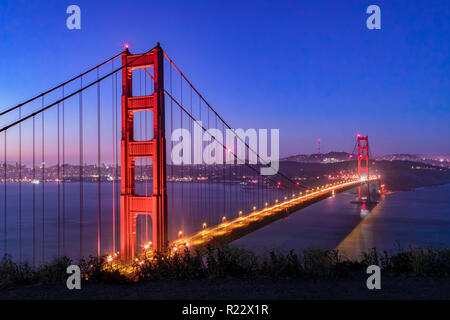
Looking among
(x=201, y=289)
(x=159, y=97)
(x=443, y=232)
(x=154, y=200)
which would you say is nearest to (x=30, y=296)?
(x=201, y=289)

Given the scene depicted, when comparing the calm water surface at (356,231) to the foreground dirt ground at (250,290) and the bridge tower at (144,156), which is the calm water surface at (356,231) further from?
the foreground dirt ground at (250,290)

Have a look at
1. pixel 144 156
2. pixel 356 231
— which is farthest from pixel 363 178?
pixel 144 156

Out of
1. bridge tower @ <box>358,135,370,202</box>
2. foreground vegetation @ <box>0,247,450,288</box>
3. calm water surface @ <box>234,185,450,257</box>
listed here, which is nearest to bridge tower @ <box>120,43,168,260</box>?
foreground vegetation @ <box>0,247,450,288</box>

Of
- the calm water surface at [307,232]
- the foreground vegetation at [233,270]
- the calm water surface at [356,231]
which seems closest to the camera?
the foreground vegetation at [233,270]

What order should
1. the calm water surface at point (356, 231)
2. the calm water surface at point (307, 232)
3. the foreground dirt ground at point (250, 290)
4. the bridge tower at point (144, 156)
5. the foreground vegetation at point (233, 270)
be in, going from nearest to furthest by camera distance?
the foreground dirt ground at point (250, 290) < the foreground vegetation at point (233, 270) < the bridge tower at point (144, 156) < the calm water surface at point (307, 232) < the calm water surface at point (356, 231)

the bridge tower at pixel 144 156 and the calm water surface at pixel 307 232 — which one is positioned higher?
the bridge tower at pixel 144 156

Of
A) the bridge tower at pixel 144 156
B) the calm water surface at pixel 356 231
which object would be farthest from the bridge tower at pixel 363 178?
the bridge tower at pixel 144 156

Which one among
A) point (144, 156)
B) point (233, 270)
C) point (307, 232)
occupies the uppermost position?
point (144, 156)

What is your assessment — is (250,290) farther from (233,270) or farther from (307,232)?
(307,232)

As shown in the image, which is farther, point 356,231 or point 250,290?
point 356,231
